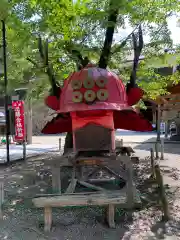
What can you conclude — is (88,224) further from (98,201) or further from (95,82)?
(95,82)

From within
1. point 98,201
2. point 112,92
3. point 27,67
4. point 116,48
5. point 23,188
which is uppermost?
point 116,48

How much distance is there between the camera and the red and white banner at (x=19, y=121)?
15.3m

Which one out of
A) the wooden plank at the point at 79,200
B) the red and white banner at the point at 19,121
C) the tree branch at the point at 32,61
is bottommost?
the wooden plank at the point at 79,200

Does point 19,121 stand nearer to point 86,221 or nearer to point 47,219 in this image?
point 86,221

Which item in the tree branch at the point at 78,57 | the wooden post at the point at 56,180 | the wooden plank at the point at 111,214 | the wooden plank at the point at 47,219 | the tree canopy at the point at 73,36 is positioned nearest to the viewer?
the wooden plank at the point at 47,219

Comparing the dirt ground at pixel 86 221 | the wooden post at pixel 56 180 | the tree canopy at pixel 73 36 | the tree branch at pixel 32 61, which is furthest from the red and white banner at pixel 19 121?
the wooden post at pixel 56 180

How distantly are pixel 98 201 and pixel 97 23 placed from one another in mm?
5555

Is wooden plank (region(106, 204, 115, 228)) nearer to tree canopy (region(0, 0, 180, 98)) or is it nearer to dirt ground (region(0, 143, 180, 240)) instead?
dirt ground (region(0, 143, 180, 240))

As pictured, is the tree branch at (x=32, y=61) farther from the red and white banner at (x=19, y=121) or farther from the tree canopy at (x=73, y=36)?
the red and white banner at (x=19, y=121)

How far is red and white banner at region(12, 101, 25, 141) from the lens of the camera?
15.3m

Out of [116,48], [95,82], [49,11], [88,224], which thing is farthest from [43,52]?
[88,224]

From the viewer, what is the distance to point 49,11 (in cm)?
723

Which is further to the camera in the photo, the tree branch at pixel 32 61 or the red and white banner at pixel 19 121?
the red and white banner at pixel 19 121

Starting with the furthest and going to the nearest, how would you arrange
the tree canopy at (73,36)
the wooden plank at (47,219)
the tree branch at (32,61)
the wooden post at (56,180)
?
the tree branch at (32,61), the tree canopy at (73,36), the wooden post at (56,180), the wooden plank at (47,219)
